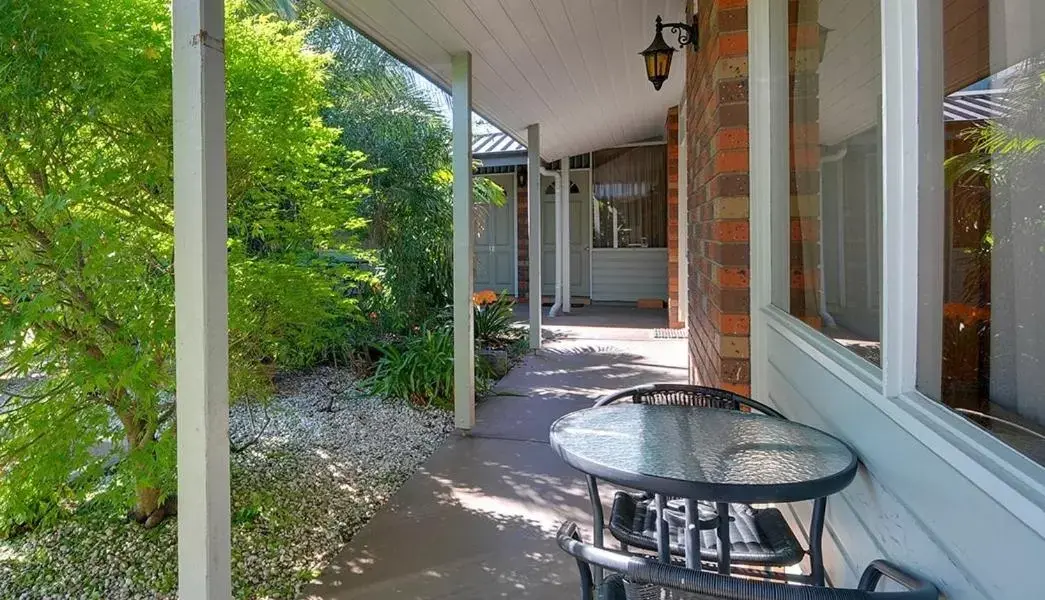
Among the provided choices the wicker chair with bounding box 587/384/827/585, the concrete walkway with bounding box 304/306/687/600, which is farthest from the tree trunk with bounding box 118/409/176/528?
the wicker chair with bounding box 587/384/827/585

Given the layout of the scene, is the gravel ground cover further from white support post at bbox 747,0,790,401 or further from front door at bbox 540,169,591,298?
front door at bbox 540,169,591,298

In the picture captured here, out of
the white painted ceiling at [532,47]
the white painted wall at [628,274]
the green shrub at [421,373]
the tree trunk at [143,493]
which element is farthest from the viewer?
the white painted wall at [628,274]

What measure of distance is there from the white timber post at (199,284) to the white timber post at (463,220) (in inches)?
88.4

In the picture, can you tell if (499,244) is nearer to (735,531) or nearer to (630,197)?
(630,197)

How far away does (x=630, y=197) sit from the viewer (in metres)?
10.2

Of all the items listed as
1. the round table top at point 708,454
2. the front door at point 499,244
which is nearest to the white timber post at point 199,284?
the round table top at point 708,454

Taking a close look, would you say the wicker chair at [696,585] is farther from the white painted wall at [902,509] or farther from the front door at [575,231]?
the front door at [575,231]

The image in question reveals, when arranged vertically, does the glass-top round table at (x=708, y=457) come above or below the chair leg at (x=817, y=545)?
above

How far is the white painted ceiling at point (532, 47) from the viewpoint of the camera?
3168 millimetres

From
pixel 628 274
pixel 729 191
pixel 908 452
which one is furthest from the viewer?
pixel 628 274

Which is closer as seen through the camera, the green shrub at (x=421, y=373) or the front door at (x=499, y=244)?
the green shrub at (x=421, y=373)

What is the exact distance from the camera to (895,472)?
1031 mm

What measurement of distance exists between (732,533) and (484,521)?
139 cm

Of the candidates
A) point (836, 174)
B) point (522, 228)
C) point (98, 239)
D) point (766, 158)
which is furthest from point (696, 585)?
point (522, 228)
